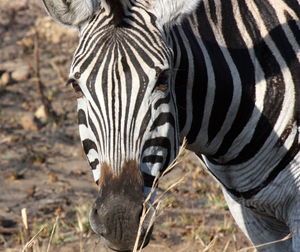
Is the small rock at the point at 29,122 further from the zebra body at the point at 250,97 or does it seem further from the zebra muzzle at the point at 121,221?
the zebra muzzle at the point at 121,221

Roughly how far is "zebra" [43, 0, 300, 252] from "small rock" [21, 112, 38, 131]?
422cm

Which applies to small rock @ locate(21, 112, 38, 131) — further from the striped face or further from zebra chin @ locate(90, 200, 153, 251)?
zebra chin @ locate(90, 200, 153, 251)

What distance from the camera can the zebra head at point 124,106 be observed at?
363cm

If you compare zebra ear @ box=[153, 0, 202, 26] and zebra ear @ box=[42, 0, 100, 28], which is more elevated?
zebra ear @ box=[153, 0, 202, 26]

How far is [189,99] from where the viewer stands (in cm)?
413

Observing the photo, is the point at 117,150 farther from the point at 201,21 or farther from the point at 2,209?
the point at 2,209

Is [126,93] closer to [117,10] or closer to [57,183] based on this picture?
[117,10]

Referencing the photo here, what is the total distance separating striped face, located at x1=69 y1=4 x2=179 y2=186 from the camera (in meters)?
3.67

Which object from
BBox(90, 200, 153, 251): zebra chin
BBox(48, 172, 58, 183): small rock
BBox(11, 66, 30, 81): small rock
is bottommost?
BBox(11, 66, 30, 81): small rock

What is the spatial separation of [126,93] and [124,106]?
0.18 feet

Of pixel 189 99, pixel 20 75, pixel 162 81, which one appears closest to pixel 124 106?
pixel 162 81

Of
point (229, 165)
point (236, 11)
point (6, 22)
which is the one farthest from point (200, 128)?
point (6, 22)

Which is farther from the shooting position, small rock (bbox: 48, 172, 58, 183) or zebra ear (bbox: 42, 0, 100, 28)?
small rock (bbox: 48, 172, 58, 183)

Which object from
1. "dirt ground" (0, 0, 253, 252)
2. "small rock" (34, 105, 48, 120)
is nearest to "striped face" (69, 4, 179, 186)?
"dirt ground" (0, 0, 253, 252)
